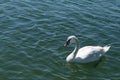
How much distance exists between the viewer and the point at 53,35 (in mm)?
22719

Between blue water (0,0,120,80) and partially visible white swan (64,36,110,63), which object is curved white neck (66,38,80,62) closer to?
partially visible white swan (64,36,110,63)

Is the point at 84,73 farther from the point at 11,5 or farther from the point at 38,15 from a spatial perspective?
the point at 11,5

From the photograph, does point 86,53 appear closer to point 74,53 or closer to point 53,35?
point 74,53

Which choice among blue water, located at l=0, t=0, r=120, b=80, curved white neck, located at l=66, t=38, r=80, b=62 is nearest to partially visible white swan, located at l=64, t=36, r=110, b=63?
curved white neck, located at l=66, t=38, r=80, b=62

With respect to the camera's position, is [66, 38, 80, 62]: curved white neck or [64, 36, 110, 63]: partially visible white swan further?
[64, 36, 110, 63]: partially visible white swan

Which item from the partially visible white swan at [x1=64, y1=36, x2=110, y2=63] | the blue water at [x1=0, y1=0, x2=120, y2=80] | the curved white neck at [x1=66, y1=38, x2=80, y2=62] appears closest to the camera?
the blue water at [x1=0, y1=0, x2=120, y2=80]

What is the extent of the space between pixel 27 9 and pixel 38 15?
138 cm

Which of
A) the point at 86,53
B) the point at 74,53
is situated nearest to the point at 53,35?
the point at 74,53

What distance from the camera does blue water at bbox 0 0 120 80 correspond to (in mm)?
19094

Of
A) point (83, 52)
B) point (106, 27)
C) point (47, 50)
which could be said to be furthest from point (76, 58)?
point (106, 27)

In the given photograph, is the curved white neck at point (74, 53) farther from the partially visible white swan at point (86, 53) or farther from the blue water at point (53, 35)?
the blue water at point (53, 35)

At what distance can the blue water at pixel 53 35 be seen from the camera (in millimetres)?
19094

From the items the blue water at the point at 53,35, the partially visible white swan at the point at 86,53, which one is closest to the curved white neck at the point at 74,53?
the partially visible white swan at the point at 86,53

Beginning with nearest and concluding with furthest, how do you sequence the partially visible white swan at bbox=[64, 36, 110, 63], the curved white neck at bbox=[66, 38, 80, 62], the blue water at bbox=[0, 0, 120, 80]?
the blue water at bbox=[0, 0, 120, 80] → the curved white neck at bbox=[66, 38, 80, 62] → the partially visible white swan at bbox=[64, 36, 110, 63]
